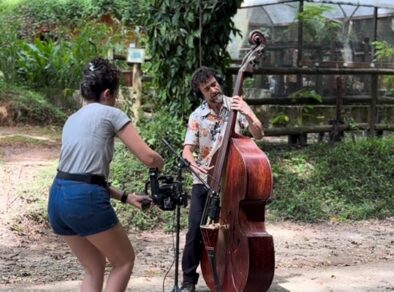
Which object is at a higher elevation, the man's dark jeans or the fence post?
the fence post

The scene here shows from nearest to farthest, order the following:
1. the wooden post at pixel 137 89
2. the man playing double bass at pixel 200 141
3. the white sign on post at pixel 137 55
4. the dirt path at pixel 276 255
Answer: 1. the man playing double bass at pixel 200 141
2. the dirt path at pixel 276 255
3. the white sign on post at pixel 137 55
4. the wooden post at pixel 137 89

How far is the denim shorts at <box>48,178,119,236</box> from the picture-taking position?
11.0 ft

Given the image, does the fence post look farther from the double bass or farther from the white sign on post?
the double bass

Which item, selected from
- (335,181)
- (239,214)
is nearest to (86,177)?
(239,214)

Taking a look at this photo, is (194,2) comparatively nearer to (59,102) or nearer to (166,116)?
(166,116)

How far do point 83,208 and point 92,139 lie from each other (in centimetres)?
36

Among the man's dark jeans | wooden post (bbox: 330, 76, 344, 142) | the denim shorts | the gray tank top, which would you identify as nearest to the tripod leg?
the man's dark jeans

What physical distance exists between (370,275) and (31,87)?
343 inches

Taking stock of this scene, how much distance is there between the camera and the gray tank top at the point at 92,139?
340 cm

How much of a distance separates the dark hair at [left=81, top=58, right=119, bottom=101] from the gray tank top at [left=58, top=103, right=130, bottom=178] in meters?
0.11

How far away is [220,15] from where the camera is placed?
806 centimetres

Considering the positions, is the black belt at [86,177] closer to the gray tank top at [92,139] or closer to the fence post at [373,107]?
the gray tank top at [92,139]

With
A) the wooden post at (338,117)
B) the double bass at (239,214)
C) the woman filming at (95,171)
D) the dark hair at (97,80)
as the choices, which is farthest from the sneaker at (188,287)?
the wooden post at (338,117)

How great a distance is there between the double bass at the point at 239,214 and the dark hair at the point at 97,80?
92 centimetres
